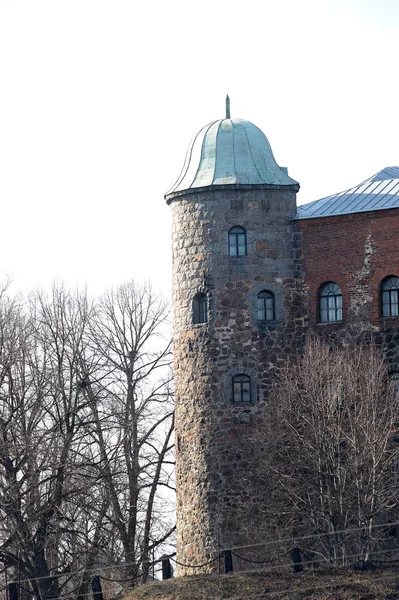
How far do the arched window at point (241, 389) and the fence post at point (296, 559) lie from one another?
5702mm

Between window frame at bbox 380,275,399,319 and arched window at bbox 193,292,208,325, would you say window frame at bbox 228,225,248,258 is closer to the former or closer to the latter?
arched window at bbox 193,292,208,325

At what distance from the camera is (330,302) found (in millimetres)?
51656

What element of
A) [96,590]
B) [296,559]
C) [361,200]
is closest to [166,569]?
[96,590]

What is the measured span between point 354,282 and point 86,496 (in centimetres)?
1064

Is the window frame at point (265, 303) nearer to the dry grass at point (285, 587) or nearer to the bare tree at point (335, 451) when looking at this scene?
the bare tree at point (335, 451)

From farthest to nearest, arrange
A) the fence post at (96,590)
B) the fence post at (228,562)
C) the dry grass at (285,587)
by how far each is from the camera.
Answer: the fence post at (228,562) → the fence post at (96,590) → the dry grass at (285,587)

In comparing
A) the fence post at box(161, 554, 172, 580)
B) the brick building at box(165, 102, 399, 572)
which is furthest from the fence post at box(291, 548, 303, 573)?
the fence post at box(161, 554, 172, 580)

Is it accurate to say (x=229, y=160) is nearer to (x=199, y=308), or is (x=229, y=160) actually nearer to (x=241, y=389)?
(x=199, y=308)

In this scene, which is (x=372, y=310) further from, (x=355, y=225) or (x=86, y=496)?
(x=86, y=496)

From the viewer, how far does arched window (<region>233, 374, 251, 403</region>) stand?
5122 cm

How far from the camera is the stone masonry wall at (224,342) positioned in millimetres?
50719

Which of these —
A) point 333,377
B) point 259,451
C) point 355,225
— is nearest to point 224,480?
point 259,451

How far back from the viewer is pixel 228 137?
53438 millimetres

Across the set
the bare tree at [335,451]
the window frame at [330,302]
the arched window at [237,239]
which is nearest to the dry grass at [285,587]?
the bare tree at [335,451]
